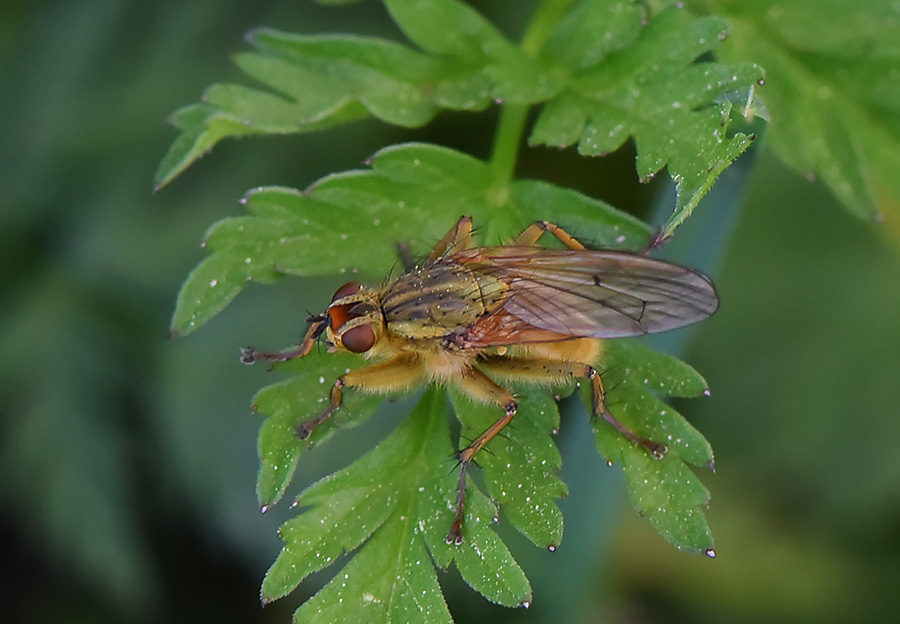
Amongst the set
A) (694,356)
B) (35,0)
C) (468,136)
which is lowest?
(694,356)

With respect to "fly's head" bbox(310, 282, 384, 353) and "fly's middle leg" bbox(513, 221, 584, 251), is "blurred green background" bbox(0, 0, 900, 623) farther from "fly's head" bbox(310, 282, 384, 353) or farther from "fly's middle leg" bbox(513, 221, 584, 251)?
"fly's middle leg" bbox(513, 221, 584, 251)

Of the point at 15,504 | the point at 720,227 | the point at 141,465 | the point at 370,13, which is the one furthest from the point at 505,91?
the point at 15,504

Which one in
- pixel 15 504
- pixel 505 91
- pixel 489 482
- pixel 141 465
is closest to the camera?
pixel 489 482

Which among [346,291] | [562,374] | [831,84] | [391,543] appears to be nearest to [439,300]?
[346,291]

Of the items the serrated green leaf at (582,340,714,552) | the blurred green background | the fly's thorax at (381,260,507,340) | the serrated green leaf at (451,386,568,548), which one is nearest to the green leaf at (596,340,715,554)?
the serrated green leaf at (582,340,714,552)

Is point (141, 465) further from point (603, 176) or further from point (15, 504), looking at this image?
point (603, 176)

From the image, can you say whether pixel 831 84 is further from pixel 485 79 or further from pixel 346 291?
pixel 346 291
